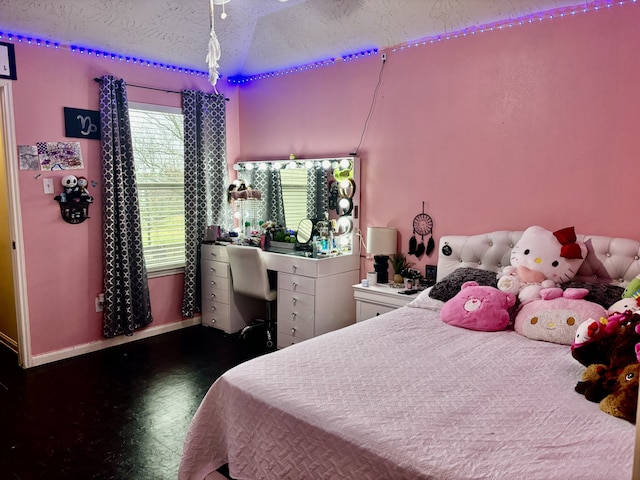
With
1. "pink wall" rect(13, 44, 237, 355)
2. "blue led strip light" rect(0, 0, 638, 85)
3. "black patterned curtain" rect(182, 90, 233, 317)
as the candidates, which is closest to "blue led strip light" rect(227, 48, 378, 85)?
"blue led strip light" rect(0, 0, 638, 85)

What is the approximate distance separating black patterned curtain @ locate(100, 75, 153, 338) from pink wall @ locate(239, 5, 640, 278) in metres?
1.52

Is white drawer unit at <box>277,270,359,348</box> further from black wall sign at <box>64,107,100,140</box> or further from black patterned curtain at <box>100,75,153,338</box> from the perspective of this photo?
black wall sign at <box>64,107,100,140</box>

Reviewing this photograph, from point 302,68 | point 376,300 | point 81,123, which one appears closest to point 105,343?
point 81,123

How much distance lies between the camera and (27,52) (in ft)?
11.5

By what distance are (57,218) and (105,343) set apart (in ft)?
3.58

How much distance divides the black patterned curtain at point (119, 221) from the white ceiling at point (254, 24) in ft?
1.39

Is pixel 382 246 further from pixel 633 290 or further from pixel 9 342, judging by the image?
pixel 9 342

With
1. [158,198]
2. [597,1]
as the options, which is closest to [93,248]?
[158,198]

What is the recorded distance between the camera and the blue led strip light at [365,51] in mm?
2852

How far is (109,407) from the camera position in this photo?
9.92ft

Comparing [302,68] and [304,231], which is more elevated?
[302,68]

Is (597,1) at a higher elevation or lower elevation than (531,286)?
higher

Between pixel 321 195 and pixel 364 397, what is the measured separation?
261cm

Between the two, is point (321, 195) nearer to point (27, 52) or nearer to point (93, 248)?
point (93, 248)
